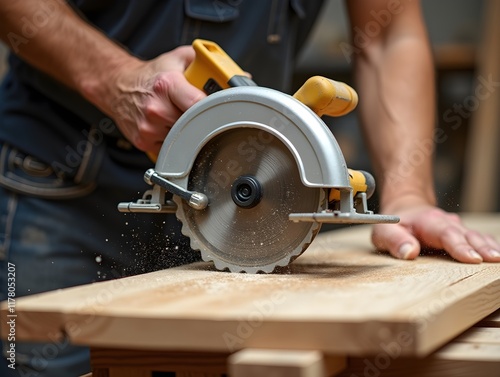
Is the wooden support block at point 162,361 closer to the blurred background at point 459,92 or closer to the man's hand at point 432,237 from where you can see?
the man's hand at point 432,237

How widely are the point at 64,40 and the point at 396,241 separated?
3.42ft

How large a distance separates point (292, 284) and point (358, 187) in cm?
33

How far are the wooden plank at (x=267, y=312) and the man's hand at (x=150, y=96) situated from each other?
0.40 meters

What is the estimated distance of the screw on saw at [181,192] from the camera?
1.74m

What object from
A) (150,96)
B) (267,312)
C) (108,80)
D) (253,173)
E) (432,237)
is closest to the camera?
(267,312)

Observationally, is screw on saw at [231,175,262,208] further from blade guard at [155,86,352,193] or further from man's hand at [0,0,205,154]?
man's hand at [0,0,205,154]

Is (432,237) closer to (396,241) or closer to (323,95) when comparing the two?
(396,241)

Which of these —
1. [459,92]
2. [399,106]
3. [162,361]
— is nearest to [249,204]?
[162,361]

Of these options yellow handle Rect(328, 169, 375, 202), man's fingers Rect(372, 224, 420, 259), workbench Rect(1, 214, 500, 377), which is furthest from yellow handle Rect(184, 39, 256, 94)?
man's fingers Rect(372, 224, 420, 259)

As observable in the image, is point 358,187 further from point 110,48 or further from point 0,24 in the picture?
point 0,24

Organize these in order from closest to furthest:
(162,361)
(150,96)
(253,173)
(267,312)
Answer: (267,312) → (162,361) → (253,173) → (150,96)

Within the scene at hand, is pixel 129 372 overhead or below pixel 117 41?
below

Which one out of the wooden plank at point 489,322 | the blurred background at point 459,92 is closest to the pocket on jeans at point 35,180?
the wooden plank at point 489,322

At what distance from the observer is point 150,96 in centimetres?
184
